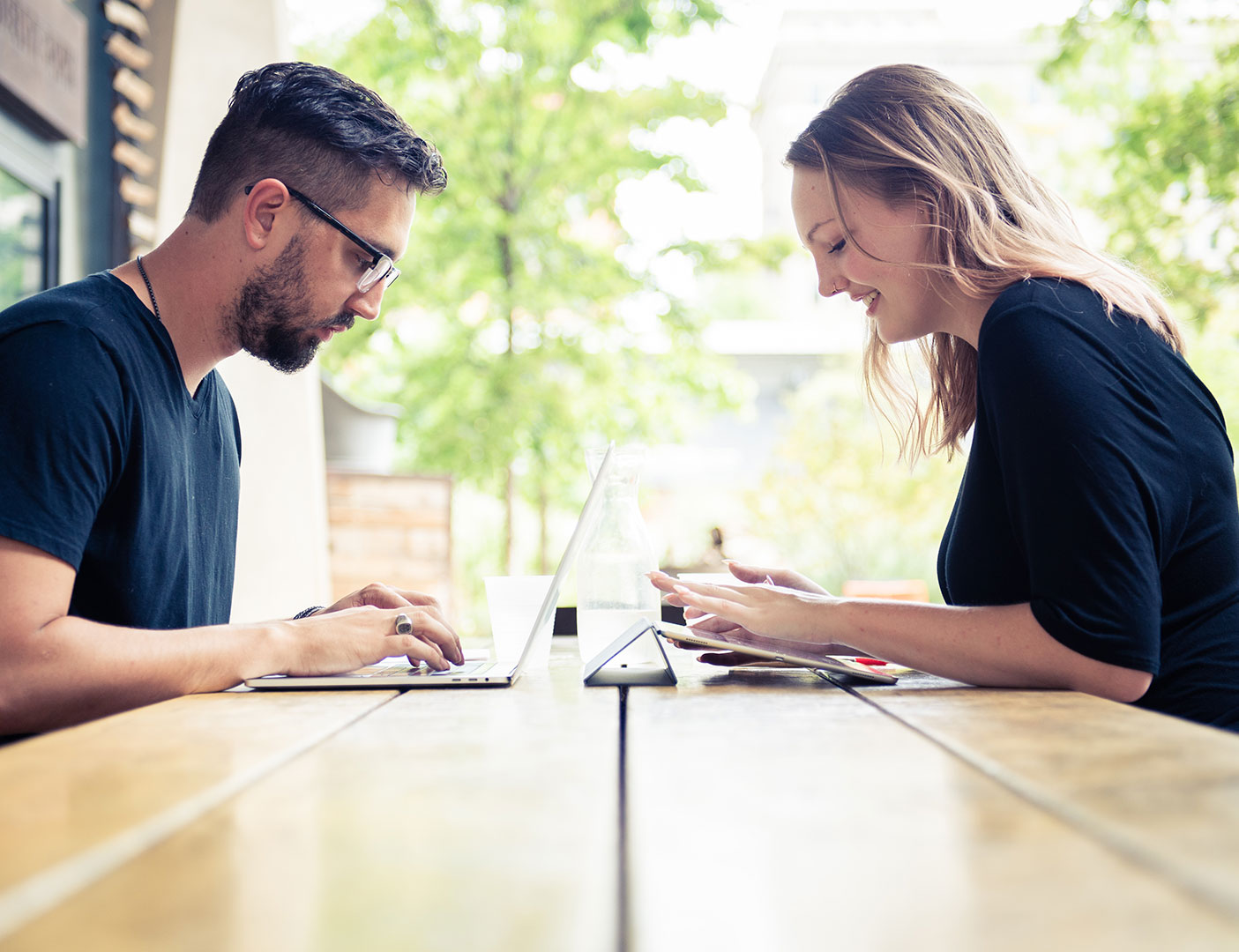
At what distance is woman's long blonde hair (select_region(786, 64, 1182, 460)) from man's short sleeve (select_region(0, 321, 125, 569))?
1.19m

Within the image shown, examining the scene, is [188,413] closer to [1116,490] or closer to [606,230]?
→ [1116,490]

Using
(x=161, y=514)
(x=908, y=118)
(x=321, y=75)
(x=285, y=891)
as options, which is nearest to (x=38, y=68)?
(x=321, y=75)

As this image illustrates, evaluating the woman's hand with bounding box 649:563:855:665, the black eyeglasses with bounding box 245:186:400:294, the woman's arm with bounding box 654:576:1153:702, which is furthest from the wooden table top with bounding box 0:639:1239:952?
the black eyeglasses with bounding box 245:186:400:294

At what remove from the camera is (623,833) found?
588 millimetres

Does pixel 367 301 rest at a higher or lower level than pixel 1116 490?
higher

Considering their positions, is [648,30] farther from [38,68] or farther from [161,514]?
[161,514]

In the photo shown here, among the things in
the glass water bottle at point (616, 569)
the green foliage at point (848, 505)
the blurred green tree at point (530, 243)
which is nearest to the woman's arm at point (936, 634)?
the glass water bottle at point (616, 569)

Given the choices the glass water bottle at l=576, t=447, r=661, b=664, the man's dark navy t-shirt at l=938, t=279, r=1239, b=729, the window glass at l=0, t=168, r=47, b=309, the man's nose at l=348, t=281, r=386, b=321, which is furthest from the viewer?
the window glass at l=0, t=168, r=47, b=309

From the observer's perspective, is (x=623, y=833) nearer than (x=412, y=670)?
Yes

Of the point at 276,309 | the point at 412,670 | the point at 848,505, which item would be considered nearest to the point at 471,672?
the point at 412,670

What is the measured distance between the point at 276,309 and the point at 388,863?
138cm

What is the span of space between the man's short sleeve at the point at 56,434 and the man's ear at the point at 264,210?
1.23ft

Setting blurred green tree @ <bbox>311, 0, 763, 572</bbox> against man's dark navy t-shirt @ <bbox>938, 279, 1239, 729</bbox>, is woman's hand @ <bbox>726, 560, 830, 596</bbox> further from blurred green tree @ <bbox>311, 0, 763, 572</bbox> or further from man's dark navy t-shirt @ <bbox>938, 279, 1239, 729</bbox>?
blurred green tree @ <bbox>311, 0, 763, 572</bbox>

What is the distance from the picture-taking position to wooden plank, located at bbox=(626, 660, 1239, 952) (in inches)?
17.0
